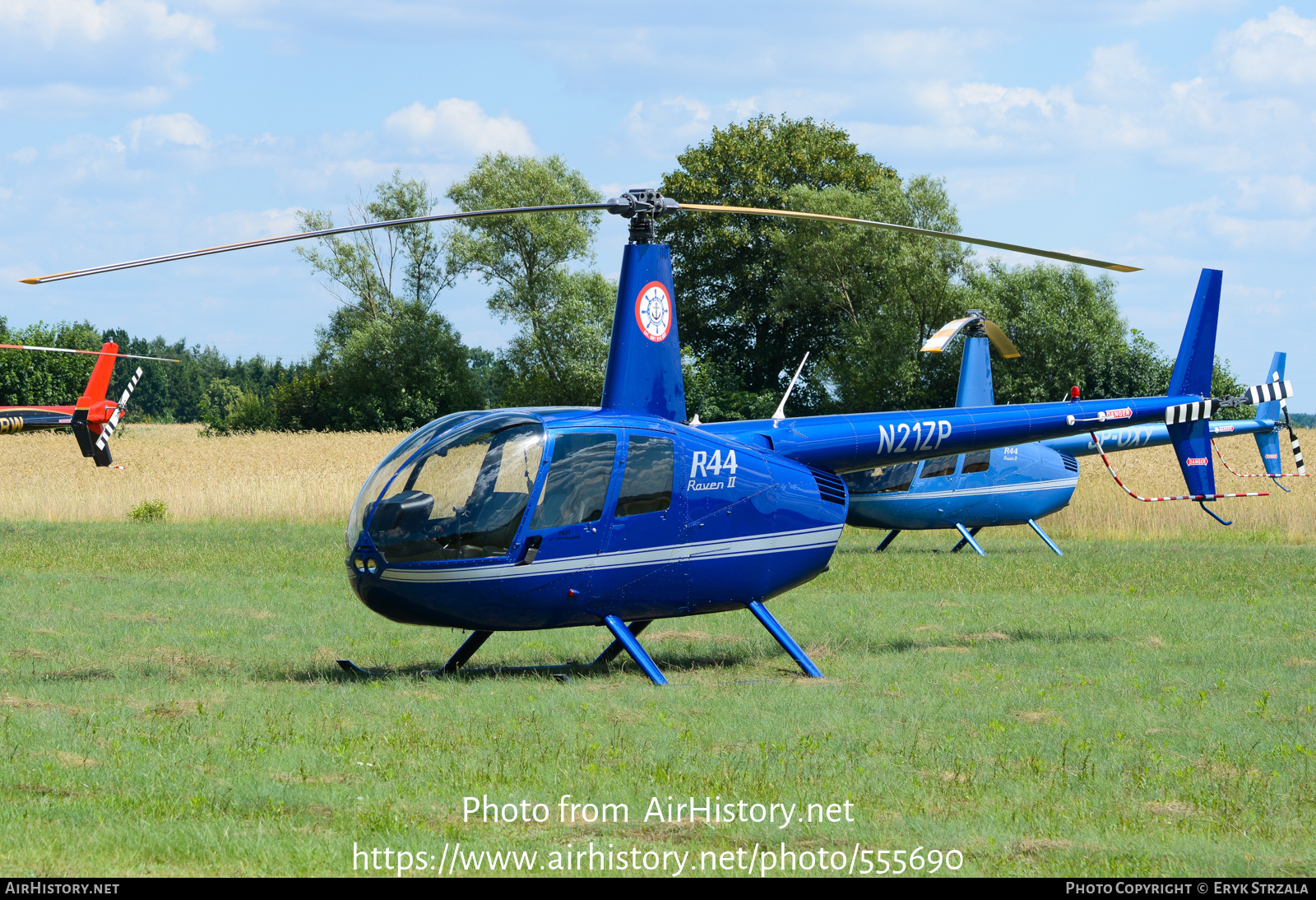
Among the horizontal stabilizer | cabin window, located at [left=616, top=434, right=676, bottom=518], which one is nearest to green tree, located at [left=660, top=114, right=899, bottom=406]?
the horizontal stabilizer

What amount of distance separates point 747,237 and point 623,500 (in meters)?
46.2

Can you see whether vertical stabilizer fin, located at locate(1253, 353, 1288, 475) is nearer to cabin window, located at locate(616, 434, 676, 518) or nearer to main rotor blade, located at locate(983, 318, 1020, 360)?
→ main rotor blade, located at locate(983, 318, 1020, 360)

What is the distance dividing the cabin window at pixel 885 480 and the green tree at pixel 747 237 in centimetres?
3393

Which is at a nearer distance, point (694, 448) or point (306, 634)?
point (694, 448)

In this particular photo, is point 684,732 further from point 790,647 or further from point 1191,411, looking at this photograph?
point 1191,411

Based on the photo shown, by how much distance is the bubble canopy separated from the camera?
9.16 m

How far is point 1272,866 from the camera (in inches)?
221

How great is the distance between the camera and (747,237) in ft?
179

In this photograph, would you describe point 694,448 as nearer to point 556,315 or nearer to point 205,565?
point 205,565

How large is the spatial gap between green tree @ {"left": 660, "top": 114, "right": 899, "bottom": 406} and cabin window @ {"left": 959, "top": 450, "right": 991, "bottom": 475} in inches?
1316

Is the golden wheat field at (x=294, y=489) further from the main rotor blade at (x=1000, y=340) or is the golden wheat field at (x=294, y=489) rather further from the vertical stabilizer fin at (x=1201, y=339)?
the vertical stabilizer fin at (x=1201, y=339)

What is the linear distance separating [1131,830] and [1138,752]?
174cm

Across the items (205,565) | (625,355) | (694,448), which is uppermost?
(625,355)

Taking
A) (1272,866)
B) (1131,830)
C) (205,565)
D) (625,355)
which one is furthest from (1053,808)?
(205,565)
